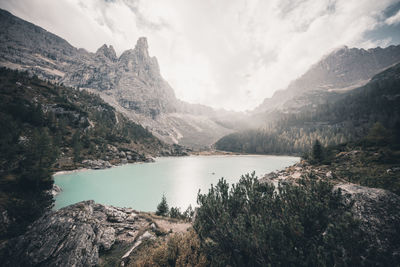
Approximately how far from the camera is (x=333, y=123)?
481ft

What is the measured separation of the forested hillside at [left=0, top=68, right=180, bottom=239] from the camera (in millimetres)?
17669

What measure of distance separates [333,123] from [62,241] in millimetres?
197871

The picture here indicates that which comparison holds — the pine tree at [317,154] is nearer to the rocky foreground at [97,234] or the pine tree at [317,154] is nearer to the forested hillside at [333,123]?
the rocky foreground at [97,234]

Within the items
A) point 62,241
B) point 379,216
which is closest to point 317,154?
point 379,216

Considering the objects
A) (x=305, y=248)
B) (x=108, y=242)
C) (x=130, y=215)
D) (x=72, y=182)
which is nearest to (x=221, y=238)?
(x=305, y=248)

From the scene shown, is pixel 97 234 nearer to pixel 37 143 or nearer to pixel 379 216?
pixel 379 216

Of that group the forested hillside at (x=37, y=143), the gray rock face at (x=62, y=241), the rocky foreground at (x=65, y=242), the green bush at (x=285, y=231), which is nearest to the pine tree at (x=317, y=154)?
the green bush at (x=285, y=231)

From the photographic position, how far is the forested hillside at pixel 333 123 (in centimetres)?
9762

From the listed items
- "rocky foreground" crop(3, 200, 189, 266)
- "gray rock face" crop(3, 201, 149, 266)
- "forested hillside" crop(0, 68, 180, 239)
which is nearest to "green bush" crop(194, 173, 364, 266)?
"rocky foreground" crop(3, 200, 189, 266)

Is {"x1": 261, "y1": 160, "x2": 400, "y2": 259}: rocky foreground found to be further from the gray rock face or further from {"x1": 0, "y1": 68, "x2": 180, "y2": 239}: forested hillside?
{"x1": 0, "y1": 68, "x2": 180, "y2": 239}: forested hillside

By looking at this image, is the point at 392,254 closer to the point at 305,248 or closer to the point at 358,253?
the point at 358,253

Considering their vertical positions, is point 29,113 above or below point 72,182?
above

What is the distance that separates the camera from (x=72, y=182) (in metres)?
40.4

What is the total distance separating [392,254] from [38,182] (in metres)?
34.1
